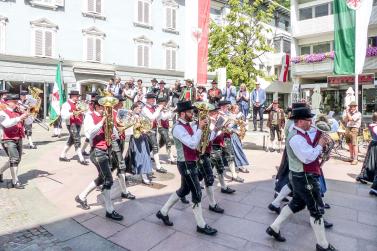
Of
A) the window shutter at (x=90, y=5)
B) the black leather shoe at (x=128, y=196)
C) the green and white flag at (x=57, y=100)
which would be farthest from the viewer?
the window shutter at (x=90, y=5)

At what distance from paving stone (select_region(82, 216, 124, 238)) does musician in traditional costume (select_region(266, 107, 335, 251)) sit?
8.09 ft

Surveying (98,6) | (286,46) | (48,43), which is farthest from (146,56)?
(286,46)

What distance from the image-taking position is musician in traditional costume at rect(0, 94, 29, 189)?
6895 mm

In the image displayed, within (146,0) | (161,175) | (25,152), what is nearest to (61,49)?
(146,0)

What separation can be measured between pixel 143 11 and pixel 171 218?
863 inches

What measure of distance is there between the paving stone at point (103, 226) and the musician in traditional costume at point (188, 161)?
2.38 ft

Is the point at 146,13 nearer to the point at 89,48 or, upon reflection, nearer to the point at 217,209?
the point at 89,48

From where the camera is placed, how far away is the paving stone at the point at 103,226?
501 centimetres

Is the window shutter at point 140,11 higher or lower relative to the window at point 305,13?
lower

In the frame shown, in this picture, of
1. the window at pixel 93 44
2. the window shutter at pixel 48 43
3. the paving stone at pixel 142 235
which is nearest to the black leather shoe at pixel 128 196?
the paving stone at pixel 142 235

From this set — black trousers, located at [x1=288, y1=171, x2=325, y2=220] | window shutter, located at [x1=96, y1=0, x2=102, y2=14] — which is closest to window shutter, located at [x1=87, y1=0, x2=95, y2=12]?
window shutter, located at [x1=96, y1=0, x2=102, y2=14]

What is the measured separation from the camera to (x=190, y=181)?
Answer: 197 inches

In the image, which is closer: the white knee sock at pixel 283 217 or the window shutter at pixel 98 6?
the white knee sock at pixel 283 217

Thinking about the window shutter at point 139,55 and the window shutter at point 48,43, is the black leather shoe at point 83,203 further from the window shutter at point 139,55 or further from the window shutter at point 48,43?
the window shutter at point 139,55
